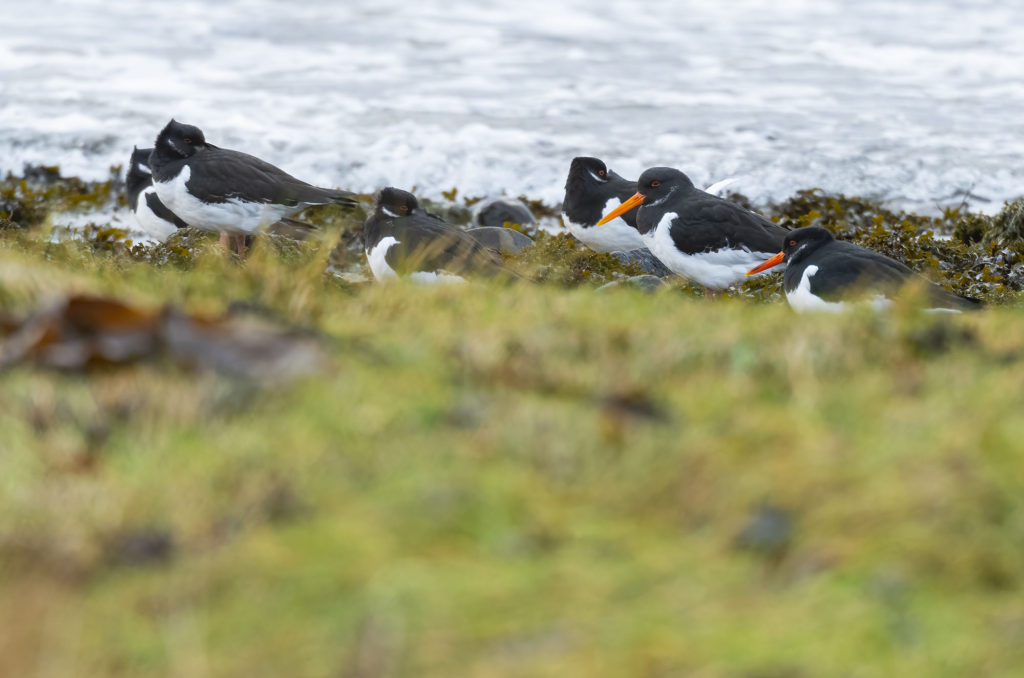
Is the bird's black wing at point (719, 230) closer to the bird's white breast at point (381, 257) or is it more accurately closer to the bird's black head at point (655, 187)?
the bird's black head at point (655, 187)

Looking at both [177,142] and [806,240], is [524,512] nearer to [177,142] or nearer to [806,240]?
[806,240]

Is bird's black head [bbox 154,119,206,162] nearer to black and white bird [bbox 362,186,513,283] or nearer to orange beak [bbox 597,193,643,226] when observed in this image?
black and white bird [bbox 362,186,513,283]

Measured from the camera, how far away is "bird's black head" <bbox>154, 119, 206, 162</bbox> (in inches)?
422

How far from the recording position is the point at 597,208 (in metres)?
11.7

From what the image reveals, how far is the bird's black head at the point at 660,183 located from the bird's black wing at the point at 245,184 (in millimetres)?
2800

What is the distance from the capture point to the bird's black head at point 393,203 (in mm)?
9594

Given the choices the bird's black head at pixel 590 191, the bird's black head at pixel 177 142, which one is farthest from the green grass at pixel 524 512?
the bird's black head at pixel 590 191

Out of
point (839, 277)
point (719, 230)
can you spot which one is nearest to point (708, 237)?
point (719, 230)

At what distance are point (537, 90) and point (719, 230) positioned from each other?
10.3 metres

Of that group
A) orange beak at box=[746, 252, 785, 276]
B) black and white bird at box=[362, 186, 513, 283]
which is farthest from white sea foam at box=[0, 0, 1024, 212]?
black and white bird at box=[362, 186, 513, 283]

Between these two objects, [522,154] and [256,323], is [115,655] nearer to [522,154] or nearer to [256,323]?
[256,323]

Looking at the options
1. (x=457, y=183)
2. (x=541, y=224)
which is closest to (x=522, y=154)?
(x=457, y=183)

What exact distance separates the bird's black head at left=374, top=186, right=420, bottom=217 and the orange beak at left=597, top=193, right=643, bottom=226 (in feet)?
7.79

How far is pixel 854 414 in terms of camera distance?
3.68m
